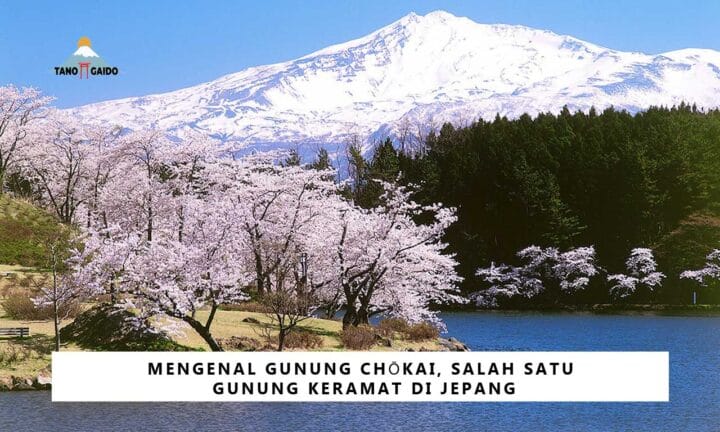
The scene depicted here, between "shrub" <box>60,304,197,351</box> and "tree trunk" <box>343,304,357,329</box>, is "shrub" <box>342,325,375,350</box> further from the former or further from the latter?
"shrub" <box>60,304,197,351</box>

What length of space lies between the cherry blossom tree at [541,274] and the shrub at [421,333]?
3806cm

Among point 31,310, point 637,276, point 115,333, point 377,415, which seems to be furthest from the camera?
point 637,276

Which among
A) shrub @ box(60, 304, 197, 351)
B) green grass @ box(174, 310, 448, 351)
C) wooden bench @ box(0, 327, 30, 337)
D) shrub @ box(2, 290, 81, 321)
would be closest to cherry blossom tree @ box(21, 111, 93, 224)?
shrub @ box(2, 290, 81, 321)

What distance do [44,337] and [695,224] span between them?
2479 inches

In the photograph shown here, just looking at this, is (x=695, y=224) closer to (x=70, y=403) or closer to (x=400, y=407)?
(x=400, y=407)

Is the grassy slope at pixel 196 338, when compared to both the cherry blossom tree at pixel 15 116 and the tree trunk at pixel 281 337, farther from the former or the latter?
the cherry blossom tree at pixel 15 116

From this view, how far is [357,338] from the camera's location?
40.9 metres

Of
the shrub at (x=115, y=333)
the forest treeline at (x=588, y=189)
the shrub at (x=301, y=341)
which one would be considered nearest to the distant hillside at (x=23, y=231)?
the shrub at (x=115, y=333)

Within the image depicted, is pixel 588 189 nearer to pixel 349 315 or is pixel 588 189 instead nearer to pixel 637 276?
pixel 637 276

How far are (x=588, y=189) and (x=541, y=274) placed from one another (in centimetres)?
1025

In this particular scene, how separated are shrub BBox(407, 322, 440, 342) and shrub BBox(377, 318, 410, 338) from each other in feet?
1.35

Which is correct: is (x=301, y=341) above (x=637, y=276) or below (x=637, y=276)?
below

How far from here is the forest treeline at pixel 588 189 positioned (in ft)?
283

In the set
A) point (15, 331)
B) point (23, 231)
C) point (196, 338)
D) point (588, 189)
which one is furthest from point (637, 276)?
point (15, 331)
